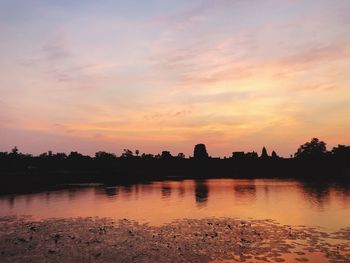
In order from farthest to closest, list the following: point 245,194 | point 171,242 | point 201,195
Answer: point 245,194, point 201,195, point 171,242

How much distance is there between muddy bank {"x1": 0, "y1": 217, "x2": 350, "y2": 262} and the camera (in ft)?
84.6

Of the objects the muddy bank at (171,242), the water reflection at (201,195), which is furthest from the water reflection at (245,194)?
the muddy bank at (171,242)

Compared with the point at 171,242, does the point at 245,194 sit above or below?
above

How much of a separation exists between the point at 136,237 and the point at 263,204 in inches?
1231

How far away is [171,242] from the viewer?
1207 inches

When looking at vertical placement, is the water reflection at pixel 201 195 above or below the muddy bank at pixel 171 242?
above

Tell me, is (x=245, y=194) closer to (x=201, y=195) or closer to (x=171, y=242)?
(x=201, y=195)

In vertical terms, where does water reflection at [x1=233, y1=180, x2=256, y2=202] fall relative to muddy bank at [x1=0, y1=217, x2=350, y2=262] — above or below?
above

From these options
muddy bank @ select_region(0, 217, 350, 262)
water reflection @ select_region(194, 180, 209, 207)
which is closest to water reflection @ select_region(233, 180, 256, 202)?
water reflection @ select_region(194, 180, 209, 207)

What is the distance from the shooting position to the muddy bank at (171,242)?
1015 inches

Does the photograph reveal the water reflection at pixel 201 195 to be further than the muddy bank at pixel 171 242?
Yes

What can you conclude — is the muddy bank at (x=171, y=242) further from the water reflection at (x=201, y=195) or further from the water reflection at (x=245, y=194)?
the water reflection at (x=245, y=194)

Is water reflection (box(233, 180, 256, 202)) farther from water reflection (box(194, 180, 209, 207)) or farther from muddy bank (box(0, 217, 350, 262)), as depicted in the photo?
muddy bank (box(0, 217, 350, 262))

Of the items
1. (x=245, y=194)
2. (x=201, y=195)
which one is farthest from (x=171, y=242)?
(x=245, y=194)
